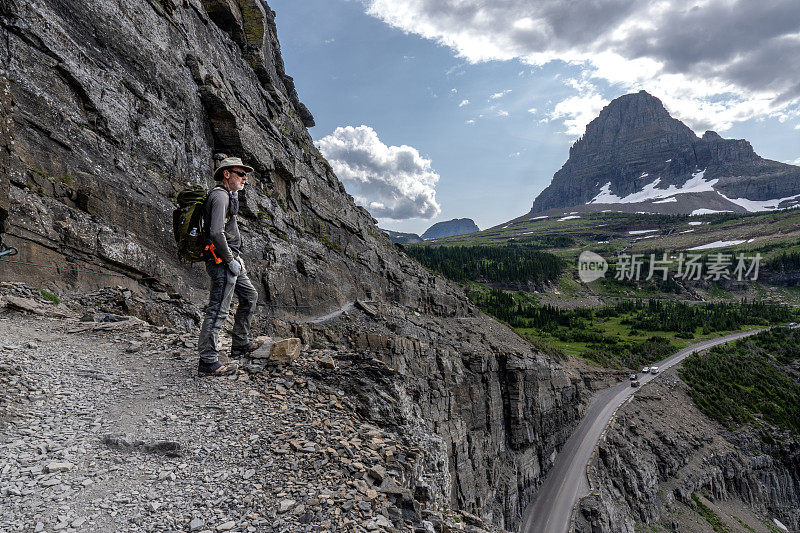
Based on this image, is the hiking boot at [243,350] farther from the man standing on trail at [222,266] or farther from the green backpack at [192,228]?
the green backpack at [192,228]

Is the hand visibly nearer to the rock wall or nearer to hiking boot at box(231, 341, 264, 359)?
hiking boot at box(231, 341, 264, 359)

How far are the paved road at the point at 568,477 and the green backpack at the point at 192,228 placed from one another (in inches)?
1974

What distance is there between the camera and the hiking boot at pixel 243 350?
1052cm

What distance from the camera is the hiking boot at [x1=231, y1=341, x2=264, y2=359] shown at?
10.5 metres

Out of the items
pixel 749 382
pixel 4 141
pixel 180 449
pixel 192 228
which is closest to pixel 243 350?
pixel 192 228

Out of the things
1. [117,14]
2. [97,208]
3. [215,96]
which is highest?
[117,14]

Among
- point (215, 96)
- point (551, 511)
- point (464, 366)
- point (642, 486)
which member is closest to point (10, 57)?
point (215, 96)

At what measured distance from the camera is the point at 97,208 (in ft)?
59.2

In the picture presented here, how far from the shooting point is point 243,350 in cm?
1069

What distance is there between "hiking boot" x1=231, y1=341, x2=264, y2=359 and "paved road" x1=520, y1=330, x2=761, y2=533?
47.3 metres

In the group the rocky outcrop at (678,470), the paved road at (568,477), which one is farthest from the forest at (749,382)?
the paved road at (568,477)

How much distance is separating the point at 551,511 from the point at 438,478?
150 ft

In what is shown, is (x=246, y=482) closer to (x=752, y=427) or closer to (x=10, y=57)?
(x=10, y=57)

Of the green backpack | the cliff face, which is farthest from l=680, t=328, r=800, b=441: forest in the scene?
the green backpack
